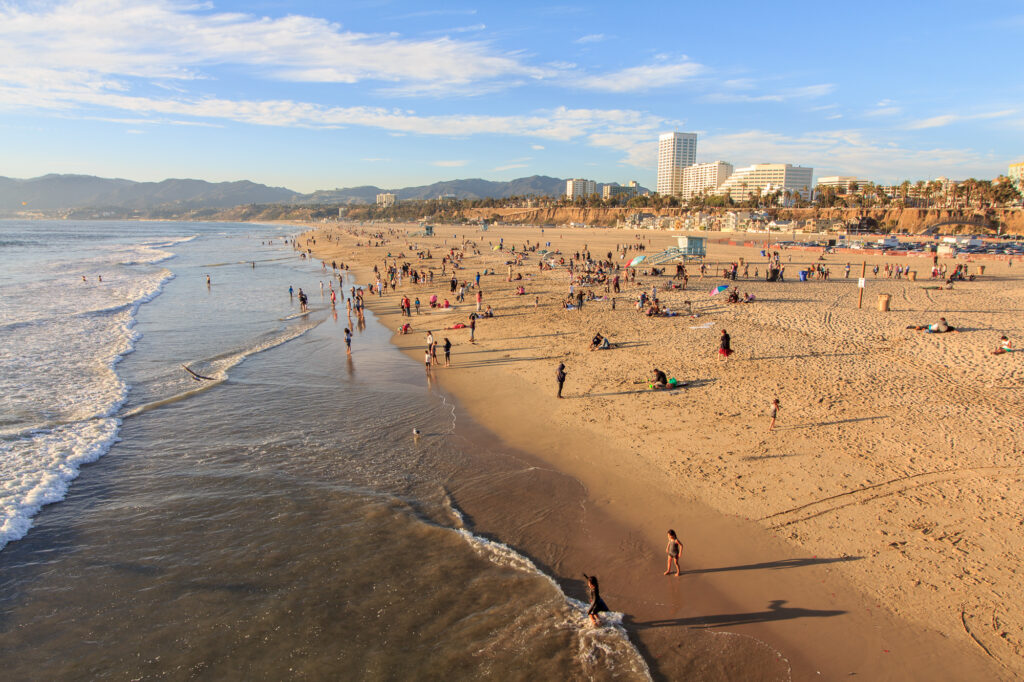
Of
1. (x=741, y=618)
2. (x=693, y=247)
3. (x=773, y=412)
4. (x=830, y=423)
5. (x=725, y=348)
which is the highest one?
(x=693, y=247)

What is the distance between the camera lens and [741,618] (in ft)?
22.1

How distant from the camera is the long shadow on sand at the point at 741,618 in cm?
667

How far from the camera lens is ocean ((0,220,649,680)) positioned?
629 cm

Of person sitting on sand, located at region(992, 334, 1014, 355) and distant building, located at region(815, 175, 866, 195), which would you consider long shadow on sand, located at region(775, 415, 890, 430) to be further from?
distant building, located at region(815, 175, 866, 195)

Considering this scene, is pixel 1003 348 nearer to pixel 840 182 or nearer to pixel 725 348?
pixel 725 348

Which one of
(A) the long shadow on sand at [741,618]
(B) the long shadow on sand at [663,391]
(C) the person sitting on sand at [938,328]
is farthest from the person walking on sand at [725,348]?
(A) the long shadow on sand at [741,618]

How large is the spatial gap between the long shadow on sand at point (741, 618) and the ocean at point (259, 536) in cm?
58

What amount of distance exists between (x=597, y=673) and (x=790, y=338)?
50.7 ft

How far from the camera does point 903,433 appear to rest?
11070 millimetres

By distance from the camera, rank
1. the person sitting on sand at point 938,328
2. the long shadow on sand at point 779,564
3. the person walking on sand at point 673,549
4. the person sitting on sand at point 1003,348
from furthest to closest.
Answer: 1. the person sitting on sand at point 938,328
2. the person sitting on sand at point 1003,348
3. the long shadow on sand at point 779,564
4. the person walking on sand at point 673,549

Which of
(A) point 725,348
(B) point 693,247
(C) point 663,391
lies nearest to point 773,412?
(C) point 663,391

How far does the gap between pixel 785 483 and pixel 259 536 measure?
29.7ft

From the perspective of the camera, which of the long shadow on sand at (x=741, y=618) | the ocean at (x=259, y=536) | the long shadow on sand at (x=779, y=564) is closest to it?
the ocean at (x=259, y=536)

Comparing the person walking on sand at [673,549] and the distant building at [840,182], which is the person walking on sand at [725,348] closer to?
the person walking on sand at [673,549]
